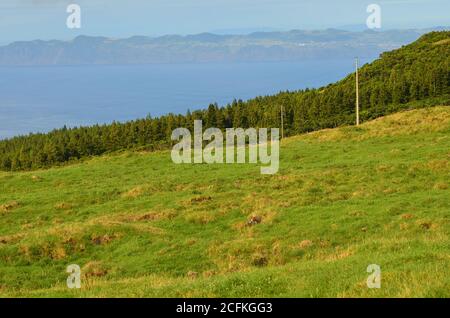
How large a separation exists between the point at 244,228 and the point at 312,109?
224 feet

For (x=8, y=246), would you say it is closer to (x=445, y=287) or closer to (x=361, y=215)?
(x=361, y=215)

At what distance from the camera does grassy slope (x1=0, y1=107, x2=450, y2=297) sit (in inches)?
506

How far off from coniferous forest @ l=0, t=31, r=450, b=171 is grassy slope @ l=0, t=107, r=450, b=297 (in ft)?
140

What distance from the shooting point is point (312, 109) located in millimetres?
89312

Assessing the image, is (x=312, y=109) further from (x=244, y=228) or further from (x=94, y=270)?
(x=94, y=270)

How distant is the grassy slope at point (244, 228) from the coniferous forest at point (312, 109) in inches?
1686

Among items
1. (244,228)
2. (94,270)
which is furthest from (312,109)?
(94,270)

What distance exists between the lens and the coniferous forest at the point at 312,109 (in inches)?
3241

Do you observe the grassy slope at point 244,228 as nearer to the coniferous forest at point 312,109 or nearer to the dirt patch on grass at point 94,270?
Answer: the dirt patch on grass at point 94,270

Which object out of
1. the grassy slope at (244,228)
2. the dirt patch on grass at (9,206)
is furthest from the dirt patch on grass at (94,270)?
the dirt patch on grass at (9,206)

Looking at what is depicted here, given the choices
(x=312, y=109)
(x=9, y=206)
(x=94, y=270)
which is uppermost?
(x=94, y=270)

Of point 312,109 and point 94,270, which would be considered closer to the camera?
point 94,270
